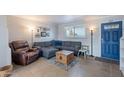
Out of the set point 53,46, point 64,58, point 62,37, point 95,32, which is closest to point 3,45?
point 64,58

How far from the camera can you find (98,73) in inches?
102

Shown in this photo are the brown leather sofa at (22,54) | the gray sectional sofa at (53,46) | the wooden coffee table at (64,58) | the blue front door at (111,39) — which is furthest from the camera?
the gray sectional sofa at (53,46)

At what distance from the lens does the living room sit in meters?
3.19

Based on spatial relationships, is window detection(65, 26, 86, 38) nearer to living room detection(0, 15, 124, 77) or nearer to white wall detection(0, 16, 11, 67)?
living room detection(0, 15, 124, 77)

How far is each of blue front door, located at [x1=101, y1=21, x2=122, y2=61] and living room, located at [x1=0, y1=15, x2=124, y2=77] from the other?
10cm

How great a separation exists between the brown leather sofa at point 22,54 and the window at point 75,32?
1467 mm

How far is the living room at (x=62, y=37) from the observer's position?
3188 millimetres

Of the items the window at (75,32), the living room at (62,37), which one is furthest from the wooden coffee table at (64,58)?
the window at (75,32)

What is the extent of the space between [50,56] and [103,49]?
186 cm

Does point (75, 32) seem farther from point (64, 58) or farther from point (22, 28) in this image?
point (22, 28)

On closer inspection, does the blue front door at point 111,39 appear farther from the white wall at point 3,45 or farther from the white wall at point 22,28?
the white wall at point 3,45

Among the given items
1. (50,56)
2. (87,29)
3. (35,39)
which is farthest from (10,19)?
(87,29)

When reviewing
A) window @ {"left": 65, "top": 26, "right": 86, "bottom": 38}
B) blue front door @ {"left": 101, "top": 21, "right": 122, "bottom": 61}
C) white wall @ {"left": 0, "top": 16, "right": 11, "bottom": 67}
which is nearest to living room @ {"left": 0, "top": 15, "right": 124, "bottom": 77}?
window @ {"left": 65, "top": 26, "right": 86, "bottom": 38}
